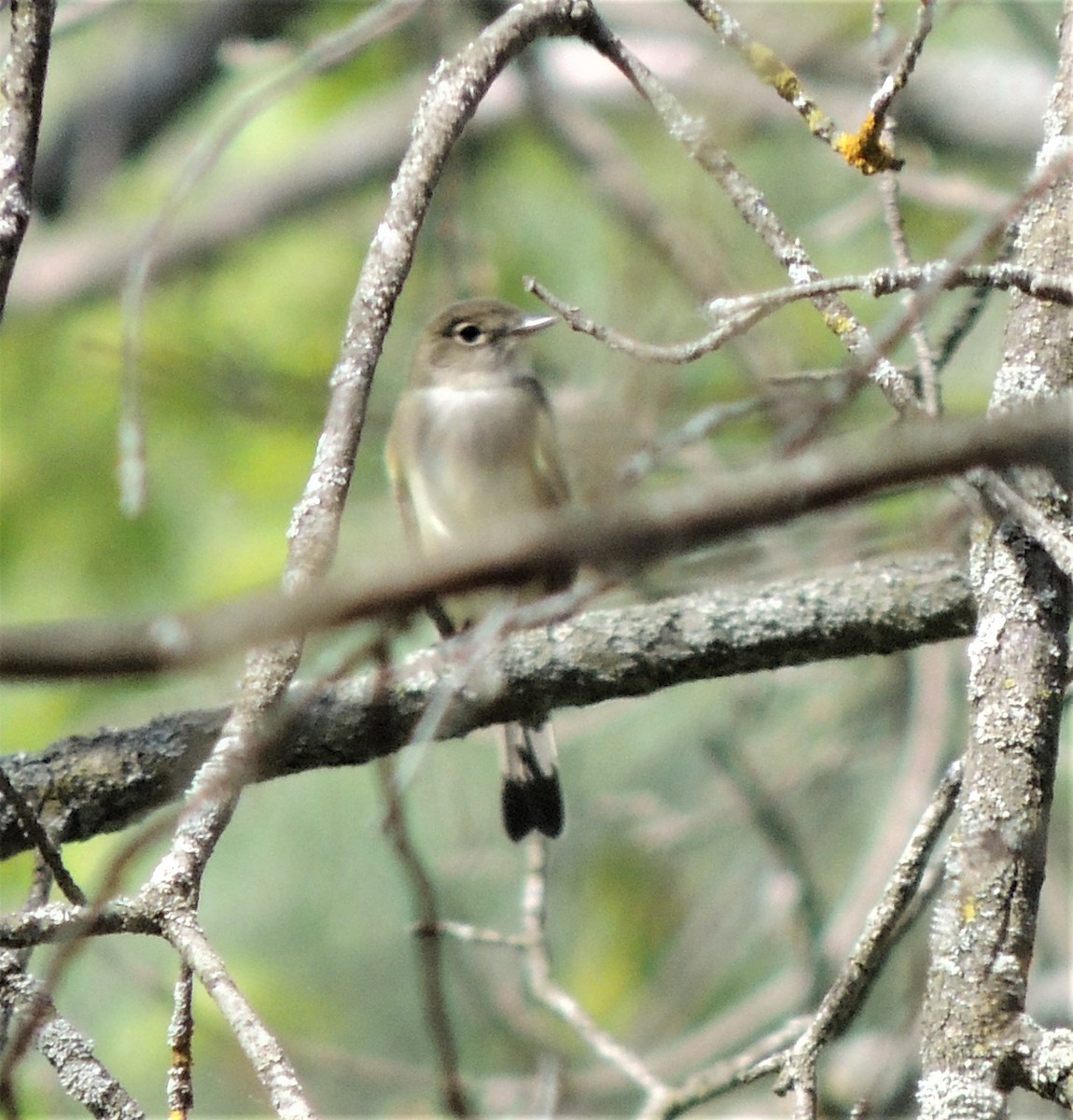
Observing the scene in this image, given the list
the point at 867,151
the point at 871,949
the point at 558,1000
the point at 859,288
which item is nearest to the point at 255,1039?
the point at 871,949

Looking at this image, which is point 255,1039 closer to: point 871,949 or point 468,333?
point 871,949

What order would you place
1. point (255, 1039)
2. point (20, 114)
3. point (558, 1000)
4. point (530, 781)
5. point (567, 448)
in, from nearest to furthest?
point (255, 1039) < point (20, 114) < point (558, 1000) < point (530, 781) < point (567, 448)

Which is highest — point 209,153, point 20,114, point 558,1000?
point 209,153

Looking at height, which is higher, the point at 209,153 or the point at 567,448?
the point at 567,448

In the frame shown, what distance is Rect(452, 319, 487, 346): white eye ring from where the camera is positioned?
4.59 meters

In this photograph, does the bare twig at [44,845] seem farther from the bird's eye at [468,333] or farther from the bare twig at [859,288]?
the bird's eye at [468,333]

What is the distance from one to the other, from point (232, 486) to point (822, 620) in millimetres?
3635

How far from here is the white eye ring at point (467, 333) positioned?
459 cm

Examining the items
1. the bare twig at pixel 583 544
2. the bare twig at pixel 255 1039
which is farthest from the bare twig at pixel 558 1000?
the bare twig at pixel 583 544

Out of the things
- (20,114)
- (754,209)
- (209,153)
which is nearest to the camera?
(20,114)

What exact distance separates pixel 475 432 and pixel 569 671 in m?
2.08

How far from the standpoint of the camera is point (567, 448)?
14.8 feet

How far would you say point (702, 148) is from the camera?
2.00 m

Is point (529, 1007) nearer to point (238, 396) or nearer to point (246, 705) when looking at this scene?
point (238, 396)
